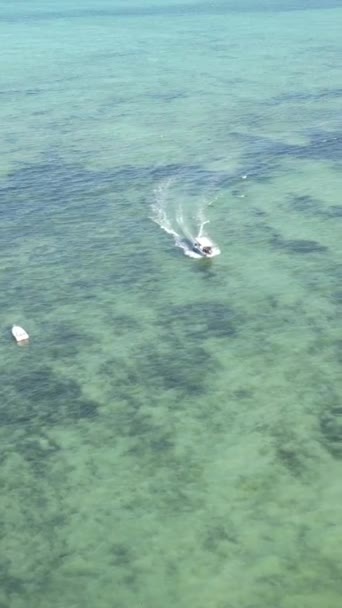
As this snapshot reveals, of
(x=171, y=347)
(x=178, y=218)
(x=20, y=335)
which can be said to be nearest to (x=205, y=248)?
(x=178, y=218)

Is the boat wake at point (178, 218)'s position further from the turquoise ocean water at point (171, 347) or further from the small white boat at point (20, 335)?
the small white boat at point (20, 335)

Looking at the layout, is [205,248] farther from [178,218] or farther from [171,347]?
[171,347]

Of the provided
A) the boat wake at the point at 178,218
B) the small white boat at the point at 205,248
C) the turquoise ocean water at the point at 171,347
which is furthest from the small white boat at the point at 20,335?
the small white boat at the point at 205,248

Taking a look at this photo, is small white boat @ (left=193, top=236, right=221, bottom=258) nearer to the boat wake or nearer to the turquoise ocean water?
the boat wake

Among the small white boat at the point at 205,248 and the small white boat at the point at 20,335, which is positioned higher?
the small white boat at the point at 205,248

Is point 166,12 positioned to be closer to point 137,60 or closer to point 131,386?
point 137,60

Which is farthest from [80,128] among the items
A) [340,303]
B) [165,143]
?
[340,303]
